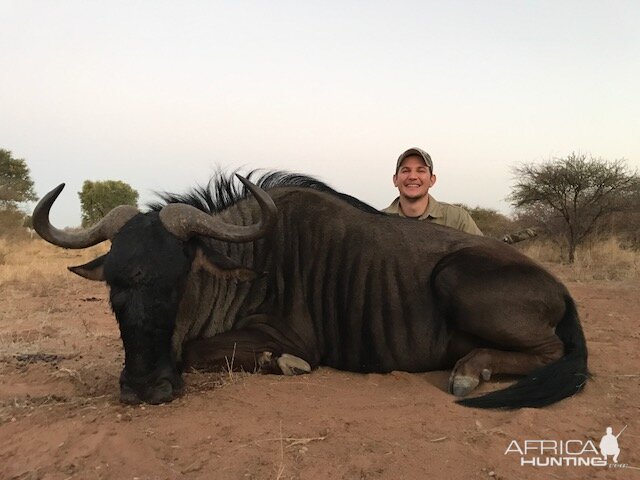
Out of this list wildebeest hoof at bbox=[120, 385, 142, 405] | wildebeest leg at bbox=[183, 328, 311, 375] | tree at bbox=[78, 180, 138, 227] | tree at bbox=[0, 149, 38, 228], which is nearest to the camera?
wildebeest hoof at bbox=[120, 385, 142, 405]

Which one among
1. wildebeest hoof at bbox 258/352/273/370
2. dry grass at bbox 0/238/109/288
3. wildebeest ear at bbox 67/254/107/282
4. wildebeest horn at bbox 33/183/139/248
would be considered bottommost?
dry grass at bbox 0/238/109/288

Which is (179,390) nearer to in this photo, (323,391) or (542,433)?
(323,391)

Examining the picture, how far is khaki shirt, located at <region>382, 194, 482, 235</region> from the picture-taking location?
594cm

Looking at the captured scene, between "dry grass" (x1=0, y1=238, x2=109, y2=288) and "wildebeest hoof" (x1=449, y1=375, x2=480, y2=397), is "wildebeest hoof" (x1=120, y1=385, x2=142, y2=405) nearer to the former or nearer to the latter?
"wildebeest hoof" (x1=449, y1=375, x2=480, y2=397)

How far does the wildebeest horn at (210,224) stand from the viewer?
3391mm

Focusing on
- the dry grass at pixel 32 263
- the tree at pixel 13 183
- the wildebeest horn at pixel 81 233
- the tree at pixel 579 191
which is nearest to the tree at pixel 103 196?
the tree at pixel 13 183

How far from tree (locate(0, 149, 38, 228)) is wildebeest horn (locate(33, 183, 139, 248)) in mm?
19108

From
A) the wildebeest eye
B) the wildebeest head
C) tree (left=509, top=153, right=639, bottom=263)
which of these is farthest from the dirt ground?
tree (left=509, top=153, right=639, bottom=263)

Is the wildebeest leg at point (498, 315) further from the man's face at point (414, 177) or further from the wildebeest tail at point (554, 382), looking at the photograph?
the man's face at point (414, 177)

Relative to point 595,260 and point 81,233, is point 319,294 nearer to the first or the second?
point 81,233

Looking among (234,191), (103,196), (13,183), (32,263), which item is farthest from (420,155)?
(103,196)

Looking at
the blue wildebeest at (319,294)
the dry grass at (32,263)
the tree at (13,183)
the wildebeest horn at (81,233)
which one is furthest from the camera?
the tree at (13,183)

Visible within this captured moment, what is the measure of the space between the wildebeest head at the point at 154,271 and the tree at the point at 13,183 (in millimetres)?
19863

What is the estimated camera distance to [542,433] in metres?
2.66
